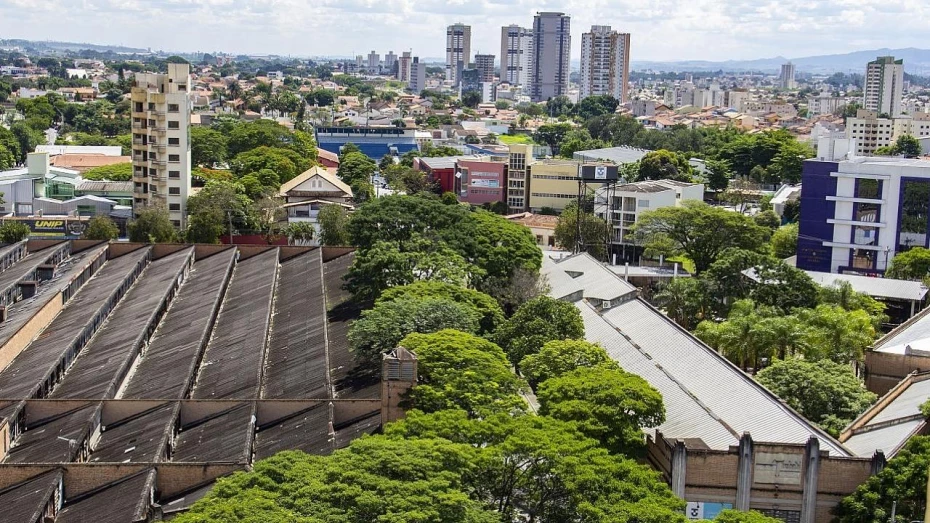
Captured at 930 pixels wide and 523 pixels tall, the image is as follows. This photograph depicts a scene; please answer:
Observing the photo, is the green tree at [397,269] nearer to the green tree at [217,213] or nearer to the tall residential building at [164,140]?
the green tree at [217,213]

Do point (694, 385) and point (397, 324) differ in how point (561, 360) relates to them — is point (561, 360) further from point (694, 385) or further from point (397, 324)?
point (397, 324)

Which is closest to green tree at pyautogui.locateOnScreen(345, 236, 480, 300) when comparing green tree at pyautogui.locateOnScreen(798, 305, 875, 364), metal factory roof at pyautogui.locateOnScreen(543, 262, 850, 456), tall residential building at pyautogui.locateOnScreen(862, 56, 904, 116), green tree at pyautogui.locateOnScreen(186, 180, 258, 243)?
metal factory roof at pyautogui.locateOnScreen(543, 262, 850, 456)

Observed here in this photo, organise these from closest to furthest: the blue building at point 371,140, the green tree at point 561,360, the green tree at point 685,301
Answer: the green tree at point 561,360
the green tree at point 685,301
the blue building at point 371,140

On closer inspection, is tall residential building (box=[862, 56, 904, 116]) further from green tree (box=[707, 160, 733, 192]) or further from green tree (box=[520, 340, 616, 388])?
green tree (box=[520, 340, 616, 388])

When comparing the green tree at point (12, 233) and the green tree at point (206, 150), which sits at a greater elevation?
the green tree at point (206, 150)

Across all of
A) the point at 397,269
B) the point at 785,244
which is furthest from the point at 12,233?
the point at 785,244

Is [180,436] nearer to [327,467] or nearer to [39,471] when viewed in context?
[39,471]

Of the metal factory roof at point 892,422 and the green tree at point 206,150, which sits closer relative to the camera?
the metal factory roof at point 892,422

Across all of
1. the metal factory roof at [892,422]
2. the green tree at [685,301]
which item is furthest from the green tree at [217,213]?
the metal factory roof at [892,422]
